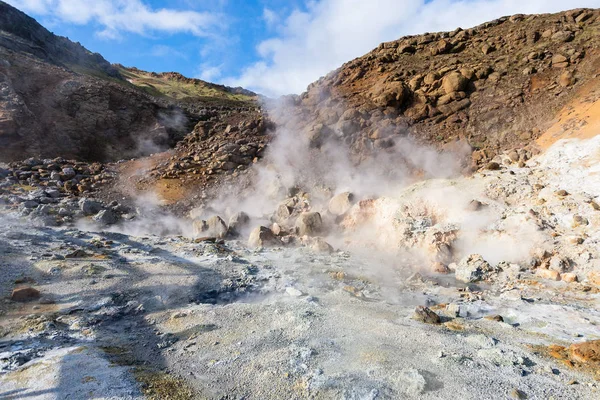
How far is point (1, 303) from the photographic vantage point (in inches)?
212

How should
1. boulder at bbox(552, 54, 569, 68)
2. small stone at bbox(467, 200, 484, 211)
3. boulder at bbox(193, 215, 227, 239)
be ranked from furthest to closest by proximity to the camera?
boulder at bbox(552, 54, 569, 68) < boulder at bbox(193, 215, 227, 239) < small stone at bbox(467, 200, 484, 211)

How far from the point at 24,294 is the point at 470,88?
1479 cm

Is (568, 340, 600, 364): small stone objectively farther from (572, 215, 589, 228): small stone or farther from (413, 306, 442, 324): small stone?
(572, 215, 589, 228): small stone

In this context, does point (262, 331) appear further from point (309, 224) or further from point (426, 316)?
point (309, 224)

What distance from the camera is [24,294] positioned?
18.4 feet

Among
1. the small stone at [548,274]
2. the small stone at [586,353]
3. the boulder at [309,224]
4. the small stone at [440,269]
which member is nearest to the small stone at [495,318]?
the small stone at [586,353]

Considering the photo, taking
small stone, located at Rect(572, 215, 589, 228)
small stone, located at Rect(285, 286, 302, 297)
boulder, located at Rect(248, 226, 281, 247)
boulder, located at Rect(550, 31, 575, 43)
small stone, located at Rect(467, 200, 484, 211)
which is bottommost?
small stone, located at Rect(285, 286, 302, 297)

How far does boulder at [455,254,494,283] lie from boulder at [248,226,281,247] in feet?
14.3

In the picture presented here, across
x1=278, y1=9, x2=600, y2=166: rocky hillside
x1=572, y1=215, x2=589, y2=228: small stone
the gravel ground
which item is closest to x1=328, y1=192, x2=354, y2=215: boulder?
the gravel ground

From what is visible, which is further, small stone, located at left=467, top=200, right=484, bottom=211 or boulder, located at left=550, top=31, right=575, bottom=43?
boulder, located at left=550, top=31, right=575, bottom=43

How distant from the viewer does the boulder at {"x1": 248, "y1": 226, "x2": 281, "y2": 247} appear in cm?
934

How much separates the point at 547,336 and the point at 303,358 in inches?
127

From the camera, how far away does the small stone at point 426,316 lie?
520 cm

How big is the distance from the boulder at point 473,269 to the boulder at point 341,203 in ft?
12.3
